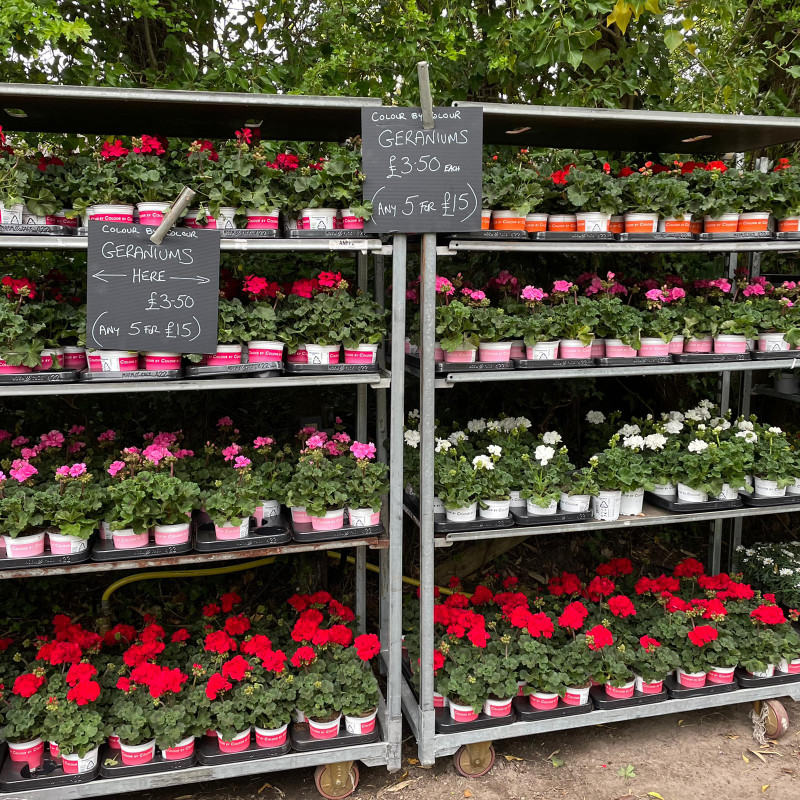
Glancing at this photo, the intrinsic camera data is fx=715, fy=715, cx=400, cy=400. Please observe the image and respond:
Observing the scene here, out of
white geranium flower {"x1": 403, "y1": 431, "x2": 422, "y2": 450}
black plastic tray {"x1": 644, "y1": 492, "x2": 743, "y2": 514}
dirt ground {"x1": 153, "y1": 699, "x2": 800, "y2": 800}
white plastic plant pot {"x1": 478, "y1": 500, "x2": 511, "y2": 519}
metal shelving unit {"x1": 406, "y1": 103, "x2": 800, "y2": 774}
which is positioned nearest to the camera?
metal shelving unit {"x1": 406, "y1": 103, "x2": 800, "y2": 774}

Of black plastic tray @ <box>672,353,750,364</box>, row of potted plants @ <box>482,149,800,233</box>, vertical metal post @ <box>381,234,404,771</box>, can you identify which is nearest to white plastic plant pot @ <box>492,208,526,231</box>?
row of potted plants @ <box>482,149,800,233</box>

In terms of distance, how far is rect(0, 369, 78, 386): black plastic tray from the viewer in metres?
2.45

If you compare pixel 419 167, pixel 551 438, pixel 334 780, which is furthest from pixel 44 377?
pixel 551 438

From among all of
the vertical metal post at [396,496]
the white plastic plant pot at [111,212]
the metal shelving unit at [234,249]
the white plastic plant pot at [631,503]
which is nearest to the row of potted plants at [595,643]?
the vertical metal post at [396,496]

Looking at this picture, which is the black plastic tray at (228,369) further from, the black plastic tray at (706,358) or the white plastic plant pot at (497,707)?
the black plastic tray at (706,358)

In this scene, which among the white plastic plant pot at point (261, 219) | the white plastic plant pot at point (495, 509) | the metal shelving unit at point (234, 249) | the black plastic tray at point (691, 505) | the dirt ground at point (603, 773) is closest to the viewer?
the metal shelving unit at point (234, 249)

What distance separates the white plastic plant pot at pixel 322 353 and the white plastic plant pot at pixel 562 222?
1069mm

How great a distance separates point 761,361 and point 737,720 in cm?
166

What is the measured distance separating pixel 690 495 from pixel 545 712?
1.13m

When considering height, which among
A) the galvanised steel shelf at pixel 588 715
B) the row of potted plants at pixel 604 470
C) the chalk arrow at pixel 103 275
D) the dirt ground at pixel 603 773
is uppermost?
the chalk arrow at pixel 103 275

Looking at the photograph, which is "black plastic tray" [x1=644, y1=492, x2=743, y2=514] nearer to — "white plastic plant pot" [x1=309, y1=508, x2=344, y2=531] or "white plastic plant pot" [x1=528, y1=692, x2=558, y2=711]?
"white plastic plant pot" [x1=528, y1=692, x2=558, y2=711]

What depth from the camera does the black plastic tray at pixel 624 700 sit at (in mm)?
3020

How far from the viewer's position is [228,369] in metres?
2.62

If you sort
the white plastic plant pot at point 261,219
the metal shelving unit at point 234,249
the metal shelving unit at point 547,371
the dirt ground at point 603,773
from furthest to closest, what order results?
the dirt ground at point 603,773, the metal shelving unit at point 547,371, the white plastic plant pot at point 261,219, the metal shelving unit at point 234,249
